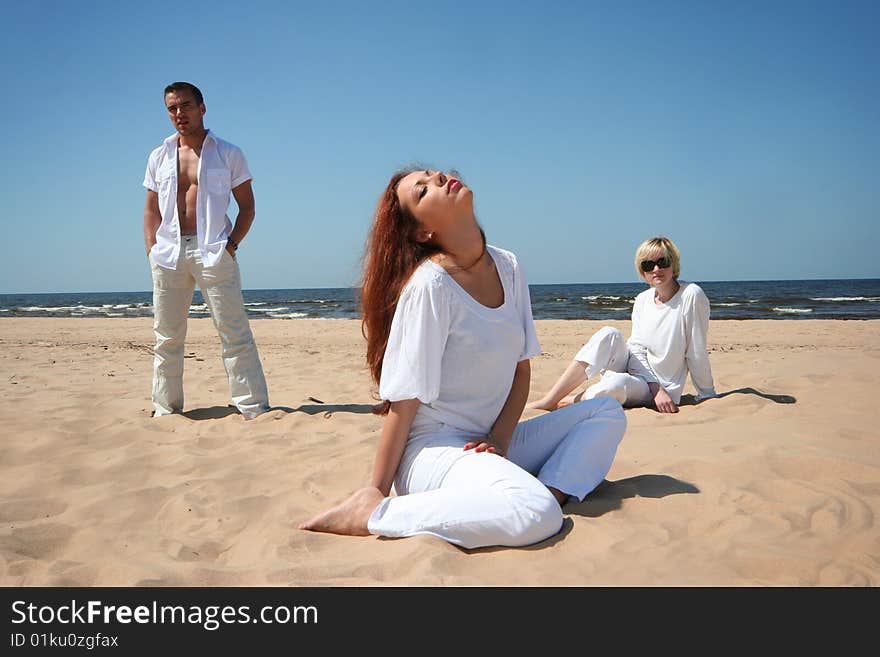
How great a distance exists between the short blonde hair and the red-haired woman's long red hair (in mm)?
2704

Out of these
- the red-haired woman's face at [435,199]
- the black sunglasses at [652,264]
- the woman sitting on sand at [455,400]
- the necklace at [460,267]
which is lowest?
the woman sitting on sand at [455,400]

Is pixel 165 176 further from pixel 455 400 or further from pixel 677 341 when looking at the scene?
pixel 677 341

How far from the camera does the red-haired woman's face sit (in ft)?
8.20

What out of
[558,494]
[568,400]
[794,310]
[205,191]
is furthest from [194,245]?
[794,310]

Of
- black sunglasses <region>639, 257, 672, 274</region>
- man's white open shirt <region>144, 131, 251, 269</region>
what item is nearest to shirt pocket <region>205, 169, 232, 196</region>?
man's white open shirt <region>144, 131, 251, 269</region>

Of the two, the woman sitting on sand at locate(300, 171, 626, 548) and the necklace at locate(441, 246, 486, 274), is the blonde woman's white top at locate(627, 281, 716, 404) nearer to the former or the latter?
the woman sitting on sand at locate(300, 171, 626, 548)

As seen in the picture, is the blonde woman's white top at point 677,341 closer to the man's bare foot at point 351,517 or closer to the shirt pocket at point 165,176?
the man's bare foot at point 351,517

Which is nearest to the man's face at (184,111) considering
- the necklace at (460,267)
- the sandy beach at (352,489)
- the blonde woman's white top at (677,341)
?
the sandy beach at (352,489)

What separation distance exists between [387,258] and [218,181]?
2.57 metres

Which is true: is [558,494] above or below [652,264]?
below

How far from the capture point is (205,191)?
456 centimetres

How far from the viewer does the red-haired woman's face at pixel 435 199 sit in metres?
2.50
